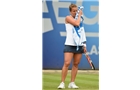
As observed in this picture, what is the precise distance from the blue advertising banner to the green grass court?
0.08m

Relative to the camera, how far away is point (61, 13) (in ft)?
12.9

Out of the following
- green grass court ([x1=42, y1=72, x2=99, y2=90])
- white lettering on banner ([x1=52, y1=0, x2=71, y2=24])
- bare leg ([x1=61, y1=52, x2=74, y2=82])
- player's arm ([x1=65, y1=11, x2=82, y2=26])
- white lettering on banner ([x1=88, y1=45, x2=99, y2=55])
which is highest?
white lettering on banner ([x1=52, y1=0, x2=71, y2=24])

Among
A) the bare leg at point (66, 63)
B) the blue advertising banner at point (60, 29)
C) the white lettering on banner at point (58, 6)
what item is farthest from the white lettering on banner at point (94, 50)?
the white lettering on banner at point (58, 6)

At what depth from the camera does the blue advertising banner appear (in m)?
3.87

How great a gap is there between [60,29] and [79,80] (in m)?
0.52

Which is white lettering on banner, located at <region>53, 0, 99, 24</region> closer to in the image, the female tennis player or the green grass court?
the female tennis player

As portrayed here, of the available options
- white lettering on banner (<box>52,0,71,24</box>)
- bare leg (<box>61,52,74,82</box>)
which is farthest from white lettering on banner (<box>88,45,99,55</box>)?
white lettering on banner (<box>52,0,71,24</box>)

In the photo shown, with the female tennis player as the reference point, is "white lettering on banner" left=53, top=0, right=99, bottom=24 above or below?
above

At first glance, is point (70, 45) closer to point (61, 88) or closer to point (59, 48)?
point (59, 48)

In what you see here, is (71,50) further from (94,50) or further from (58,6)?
(58,6)

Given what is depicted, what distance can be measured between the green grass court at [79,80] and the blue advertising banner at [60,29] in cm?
8

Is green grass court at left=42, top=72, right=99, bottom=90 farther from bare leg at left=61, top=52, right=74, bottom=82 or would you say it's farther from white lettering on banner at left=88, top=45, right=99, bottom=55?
white lettering on banner at left=88, top=45, right=99, bottom=55
